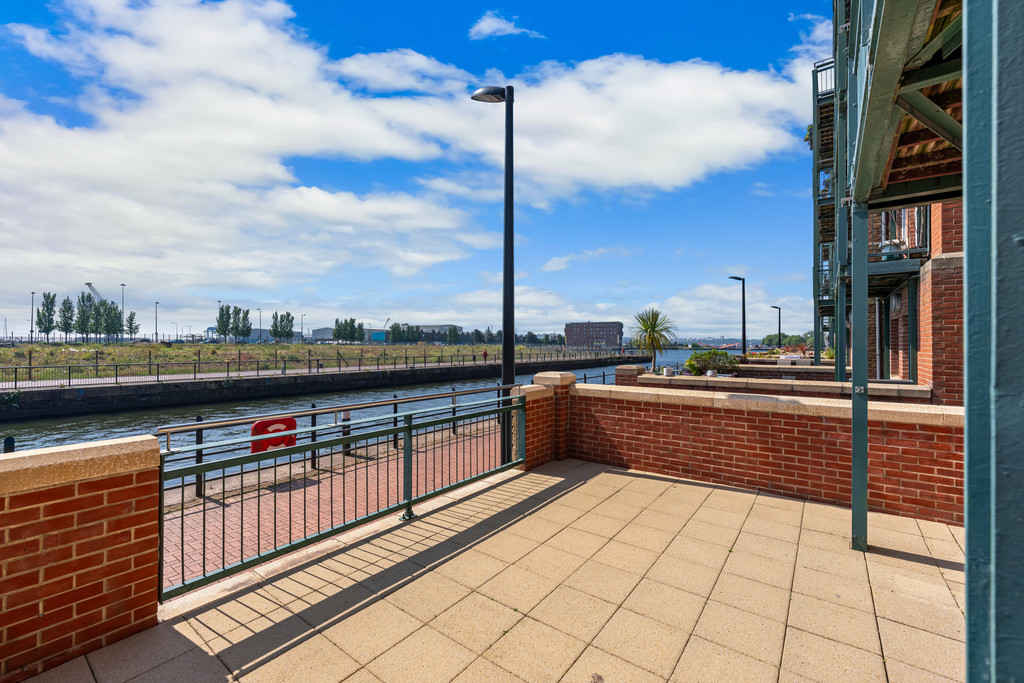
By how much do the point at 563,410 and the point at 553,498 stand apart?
7.11 feet

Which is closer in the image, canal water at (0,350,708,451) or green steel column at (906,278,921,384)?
green steel column at (906,278,921,384)

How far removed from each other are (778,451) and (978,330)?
5.71m

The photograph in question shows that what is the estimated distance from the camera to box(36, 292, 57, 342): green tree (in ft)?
268

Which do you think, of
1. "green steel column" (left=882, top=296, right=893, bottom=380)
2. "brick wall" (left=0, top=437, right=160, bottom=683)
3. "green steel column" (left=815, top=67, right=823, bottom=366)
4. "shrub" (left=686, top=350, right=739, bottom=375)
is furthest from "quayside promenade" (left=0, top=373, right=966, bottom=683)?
"green steel column" (left=815, top=67, right=823, bottom=366)

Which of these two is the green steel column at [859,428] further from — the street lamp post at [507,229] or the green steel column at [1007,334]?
the street lamp post at [507,229]

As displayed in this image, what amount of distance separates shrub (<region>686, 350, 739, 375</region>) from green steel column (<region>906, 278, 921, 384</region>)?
6474 millimetres

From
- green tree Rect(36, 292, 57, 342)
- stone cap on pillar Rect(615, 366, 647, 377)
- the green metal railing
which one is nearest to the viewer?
the green metal railing

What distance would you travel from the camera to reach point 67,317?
85.1 m

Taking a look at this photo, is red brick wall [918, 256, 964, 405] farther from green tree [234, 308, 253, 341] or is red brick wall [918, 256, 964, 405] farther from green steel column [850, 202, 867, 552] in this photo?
green tree [234, 308, 253, 341]

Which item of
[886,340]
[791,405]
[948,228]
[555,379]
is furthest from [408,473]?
[886,340]

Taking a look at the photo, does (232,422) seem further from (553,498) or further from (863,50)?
(863,50)

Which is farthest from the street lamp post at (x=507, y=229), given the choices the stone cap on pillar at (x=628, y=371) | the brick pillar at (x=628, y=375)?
the stone cap on pillar at (x=628, y=371)

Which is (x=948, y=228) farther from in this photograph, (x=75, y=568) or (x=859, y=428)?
(x=75, y=568)

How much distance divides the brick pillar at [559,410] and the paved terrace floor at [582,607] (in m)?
2.53
